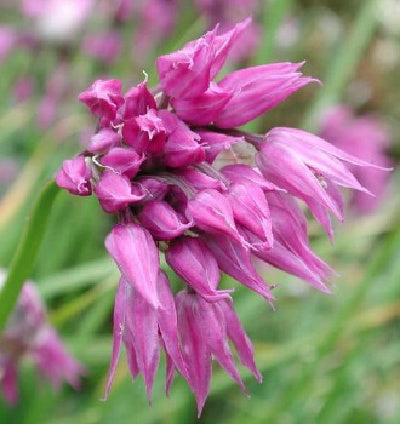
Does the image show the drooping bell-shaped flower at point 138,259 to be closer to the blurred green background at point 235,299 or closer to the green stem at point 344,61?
the blurred green background at point 235,299

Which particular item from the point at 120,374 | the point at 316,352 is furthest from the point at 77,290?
the point at 316,352

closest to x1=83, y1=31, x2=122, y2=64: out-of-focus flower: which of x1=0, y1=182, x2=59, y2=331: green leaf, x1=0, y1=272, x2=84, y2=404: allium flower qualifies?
x1=0, y1=272, x2=84, y2=404: allium flower

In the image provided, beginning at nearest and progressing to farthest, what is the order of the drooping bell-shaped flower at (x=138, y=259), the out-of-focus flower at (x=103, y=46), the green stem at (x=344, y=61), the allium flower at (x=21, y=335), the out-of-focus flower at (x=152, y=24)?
the drooping bell-shaped flower at (x=138, y=259) → the allium flower at (x=21, y=335) → the green stem at (x=344, y=61) → the out-of-focus flower at (x=103, y=46) → the out-of-focus flower at (x=152, y=24)

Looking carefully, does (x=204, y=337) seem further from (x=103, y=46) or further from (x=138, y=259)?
(x=103, y=46)

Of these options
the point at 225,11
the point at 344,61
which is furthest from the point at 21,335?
the point at 225,11

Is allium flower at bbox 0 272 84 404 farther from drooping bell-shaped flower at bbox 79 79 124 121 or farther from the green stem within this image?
the green stem

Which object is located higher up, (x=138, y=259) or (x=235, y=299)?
(x=138, y=259)

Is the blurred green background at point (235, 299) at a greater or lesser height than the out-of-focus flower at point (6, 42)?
lesser

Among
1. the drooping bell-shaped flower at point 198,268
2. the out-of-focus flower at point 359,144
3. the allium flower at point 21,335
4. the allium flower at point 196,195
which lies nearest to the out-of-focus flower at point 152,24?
the out-of-focus flower at point 359,144
